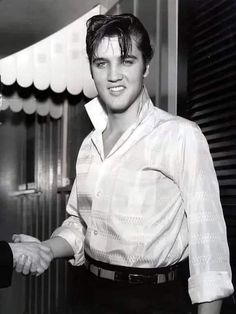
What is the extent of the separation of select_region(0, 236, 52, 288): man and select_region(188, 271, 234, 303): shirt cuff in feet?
0.90

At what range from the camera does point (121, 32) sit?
2.11ft

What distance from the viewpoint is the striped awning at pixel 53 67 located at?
85 cm

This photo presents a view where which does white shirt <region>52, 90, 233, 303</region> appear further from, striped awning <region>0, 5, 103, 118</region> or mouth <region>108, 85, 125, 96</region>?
striped awning <region>0, 5, 103, 118</region>

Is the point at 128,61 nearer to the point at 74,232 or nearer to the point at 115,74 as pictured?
the point at 115,74

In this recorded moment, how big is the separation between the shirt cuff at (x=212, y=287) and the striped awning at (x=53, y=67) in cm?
43

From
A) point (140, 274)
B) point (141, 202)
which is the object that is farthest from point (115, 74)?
point (140, 274)

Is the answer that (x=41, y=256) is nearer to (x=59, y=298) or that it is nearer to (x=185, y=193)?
(x=59, y=298)

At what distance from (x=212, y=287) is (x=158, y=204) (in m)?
0.13

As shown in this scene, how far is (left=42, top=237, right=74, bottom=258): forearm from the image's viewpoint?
0.73m

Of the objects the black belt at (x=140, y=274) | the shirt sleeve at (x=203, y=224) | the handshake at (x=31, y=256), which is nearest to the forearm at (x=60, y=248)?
the handshake at (x=31, y=256)

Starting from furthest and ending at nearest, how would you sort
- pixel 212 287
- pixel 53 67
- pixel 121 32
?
pixel 53 67
pixel 121 32
pixel 212 287

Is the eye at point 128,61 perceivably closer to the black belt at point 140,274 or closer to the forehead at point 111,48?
the forehead at point 111,48

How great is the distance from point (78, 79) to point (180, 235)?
0.40 meters

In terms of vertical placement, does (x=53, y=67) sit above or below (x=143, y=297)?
above
